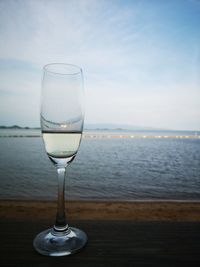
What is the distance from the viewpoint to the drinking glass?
876mm

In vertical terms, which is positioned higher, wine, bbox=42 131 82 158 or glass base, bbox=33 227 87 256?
wine, bbox=42 131 82 158

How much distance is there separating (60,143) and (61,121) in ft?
0.31

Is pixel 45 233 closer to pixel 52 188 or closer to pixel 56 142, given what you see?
pixel 56 142

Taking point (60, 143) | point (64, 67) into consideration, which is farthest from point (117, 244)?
point (64, 67)

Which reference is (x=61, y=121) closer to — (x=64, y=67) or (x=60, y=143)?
(x=60, y=143)

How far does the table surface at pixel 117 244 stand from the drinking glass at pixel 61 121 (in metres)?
0.08

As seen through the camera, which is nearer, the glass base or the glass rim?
the glass base

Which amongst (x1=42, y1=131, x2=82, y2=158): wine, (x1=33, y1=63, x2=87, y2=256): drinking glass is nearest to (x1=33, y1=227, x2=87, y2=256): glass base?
(x1=33, y1=63, x2=87, y2=256): drinking glass

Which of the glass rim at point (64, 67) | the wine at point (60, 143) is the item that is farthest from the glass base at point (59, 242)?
the glass rim at point (64, 67)

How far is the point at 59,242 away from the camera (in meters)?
0.83

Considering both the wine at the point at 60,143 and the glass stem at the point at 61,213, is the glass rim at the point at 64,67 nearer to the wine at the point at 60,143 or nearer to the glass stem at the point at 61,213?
the wine at the point at 60,143

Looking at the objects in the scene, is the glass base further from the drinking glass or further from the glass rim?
the glass rim

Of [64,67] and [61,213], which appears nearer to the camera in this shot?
[61,213]

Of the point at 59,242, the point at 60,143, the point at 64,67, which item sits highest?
the point at 64,67
